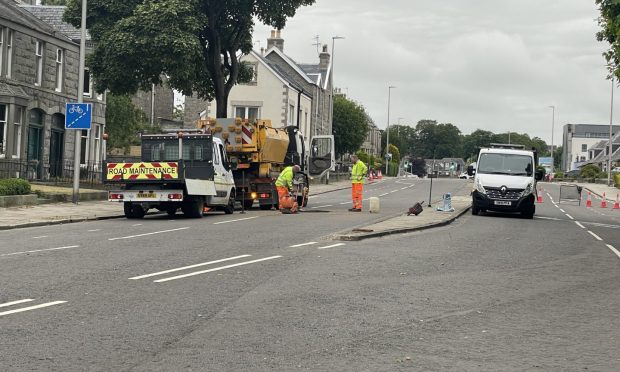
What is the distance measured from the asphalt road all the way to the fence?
1607 centimetres

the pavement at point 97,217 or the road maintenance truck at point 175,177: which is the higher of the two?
the road maintenance truck at point 175,177

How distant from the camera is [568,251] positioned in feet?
52.0

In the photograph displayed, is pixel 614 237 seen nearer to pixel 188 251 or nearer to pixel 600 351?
pixel 188 251

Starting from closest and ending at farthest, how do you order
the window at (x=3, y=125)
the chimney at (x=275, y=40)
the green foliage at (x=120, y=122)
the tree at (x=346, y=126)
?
the window at (x=3, y=125)
the green foliage at (x=120, y=122)
the chimney at (x=275, y=40)
the tree at (x=346, y=126)

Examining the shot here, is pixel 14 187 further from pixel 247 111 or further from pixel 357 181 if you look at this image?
pixel 247 111

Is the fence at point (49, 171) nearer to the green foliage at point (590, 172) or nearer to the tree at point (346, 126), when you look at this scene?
the tree at point (346, 126)

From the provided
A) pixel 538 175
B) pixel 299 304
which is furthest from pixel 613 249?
pixel 538 175

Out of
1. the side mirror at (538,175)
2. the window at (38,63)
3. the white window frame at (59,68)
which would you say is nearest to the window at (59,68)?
the white window frame at (59,68)

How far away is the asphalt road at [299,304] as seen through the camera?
21.9 feet

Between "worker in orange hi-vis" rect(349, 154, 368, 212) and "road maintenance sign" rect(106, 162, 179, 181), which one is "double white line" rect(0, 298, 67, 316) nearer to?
"road maintenance sign" rect(106, 162, 179, 181)

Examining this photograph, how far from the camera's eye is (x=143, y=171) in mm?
21891

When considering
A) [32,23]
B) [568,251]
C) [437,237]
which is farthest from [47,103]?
[568,251]

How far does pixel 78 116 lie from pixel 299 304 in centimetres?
1820

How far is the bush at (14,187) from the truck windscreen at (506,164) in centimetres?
1509
